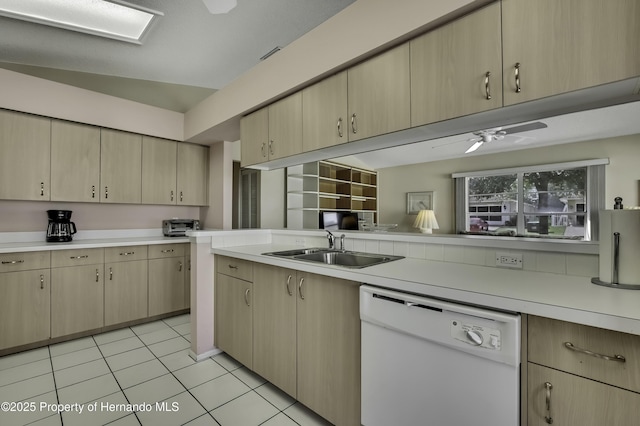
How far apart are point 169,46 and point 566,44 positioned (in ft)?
9.28

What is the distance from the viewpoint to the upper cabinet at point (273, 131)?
215cm

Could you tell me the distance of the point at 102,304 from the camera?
9.46ft

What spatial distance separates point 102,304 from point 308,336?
8.22ft

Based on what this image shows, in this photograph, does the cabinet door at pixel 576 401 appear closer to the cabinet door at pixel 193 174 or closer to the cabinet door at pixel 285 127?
the cabinet door at pixel 285 127

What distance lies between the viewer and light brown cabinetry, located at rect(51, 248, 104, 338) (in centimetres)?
264

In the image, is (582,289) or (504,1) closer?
(582,289)

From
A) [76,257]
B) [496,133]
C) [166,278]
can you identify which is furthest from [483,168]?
[76,257]

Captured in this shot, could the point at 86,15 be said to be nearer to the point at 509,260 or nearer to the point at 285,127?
the point at 285,127

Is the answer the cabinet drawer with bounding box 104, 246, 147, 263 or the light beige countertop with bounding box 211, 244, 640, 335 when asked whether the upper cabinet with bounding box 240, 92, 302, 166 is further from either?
the cabinet drawer with bounding box 104, 246, 147, 263

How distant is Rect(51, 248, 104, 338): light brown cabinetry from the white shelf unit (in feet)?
8.71

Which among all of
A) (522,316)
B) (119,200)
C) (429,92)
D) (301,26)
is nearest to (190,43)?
(301,26)

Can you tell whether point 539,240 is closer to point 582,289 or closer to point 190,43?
point 582,289

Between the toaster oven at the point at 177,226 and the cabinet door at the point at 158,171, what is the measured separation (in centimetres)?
27

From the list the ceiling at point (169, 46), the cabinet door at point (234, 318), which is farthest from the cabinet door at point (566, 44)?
the cabinet door at point (234, 318)
